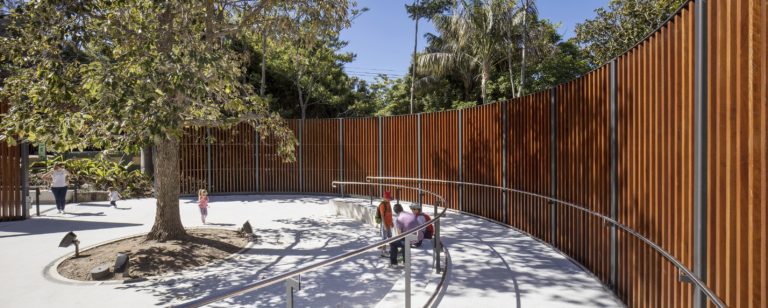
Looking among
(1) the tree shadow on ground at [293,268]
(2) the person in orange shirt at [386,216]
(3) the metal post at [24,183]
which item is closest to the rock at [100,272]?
(1) the tree shadow on ground at [293,268]

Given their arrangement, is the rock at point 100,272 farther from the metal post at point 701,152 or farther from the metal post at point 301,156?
the metal post at point 301,156

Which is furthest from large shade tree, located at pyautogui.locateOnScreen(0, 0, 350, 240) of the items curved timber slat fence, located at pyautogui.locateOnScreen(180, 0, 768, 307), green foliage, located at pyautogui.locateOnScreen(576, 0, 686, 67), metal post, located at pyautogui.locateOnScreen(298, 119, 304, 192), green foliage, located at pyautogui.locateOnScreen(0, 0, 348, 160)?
green foliage, located at pyautogui.locateOnScreen(576, 0, 686, 67)

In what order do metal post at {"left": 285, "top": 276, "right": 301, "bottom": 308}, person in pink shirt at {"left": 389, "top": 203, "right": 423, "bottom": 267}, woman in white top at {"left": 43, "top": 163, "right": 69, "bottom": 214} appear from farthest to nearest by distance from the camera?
woman in white top at {"left": 43, "top": 163, "right": 69, "bottom": 214}
person in pink shirt at {"left": 389, "top": 203, "right": 423, "bottom": 267}
metal post at {"left": 285, "top": 276, "right": 301, "bottom": 308}

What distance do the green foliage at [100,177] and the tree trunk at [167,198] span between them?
1086cm

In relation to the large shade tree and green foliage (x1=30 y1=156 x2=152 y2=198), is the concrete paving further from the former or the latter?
green foliage (x1=30 y1=156 x2=152 y2=198)

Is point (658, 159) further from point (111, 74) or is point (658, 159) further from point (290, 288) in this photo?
point (111, 74)

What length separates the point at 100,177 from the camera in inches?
794

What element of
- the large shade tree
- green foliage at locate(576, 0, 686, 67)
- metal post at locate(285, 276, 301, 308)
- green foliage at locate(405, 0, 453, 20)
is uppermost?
green foliage at locate(405, 0, 453, 20)

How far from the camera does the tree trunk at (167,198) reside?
10.4 m

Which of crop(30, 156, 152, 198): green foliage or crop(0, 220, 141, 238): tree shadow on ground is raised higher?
crop(30, 156, 152, 198): green foliage

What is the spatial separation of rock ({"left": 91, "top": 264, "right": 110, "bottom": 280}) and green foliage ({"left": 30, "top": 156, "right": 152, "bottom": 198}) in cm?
1340

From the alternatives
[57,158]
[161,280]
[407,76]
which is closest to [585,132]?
[161,280]

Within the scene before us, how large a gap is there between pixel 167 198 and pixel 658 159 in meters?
9.61

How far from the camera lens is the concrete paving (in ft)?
19.9
